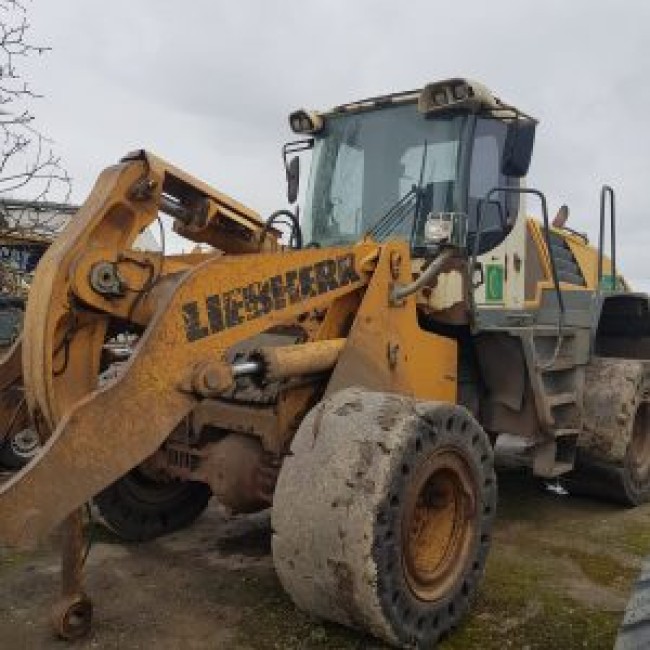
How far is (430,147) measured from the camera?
548cm

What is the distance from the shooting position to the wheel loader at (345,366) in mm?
3564

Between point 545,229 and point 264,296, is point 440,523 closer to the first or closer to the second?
point 264,296

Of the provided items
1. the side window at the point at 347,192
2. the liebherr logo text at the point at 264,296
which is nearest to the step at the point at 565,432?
the side window at the point at 347,192

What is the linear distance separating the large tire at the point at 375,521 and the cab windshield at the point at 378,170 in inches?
71.9

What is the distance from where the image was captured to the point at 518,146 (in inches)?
212

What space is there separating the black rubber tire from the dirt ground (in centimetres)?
10

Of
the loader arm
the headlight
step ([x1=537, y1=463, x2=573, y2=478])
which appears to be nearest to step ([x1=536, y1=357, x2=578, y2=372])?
step ([x1=537, y1=463, x2=573, y2=478])

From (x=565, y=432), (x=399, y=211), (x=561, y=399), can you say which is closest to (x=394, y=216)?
(x=399, y=211)

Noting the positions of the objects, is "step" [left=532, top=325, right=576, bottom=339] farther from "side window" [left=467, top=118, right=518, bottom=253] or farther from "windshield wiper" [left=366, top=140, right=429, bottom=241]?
"windshield wiper" [left=366, top=140, right=429, bottom=241]

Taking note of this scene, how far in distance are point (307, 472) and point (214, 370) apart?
1.98 feet

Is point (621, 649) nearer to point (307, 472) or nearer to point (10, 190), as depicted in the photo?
point (307, 472)

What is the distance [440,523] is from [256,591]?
1100 mm

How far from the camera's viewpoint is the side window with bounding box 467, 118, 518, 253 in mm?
5398

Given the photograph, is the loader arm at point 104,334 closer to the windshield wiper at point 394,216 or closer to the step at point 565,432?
the windshield wiper at point 394,216
